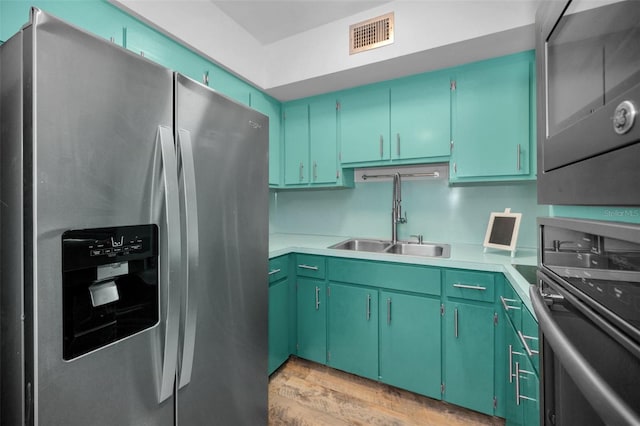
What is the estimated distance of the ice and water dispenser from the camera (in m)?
0.64

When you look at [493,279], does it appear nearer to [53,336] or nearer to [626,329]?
[626,329]

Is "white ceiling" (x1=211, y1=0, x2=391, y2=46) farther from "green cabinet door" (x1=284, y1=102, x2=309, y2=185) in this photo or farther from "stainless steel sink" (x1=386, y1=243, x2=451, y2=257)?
"stainless steel sink" (x1=386, y1=243, x2=451, y2=257)

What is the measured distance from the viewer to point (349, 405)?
5.41 feet

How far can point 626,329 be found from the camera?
309mm

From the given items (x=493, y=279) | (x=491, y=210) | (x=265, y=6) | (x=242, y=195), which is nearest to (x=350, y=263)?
(x=493, y=279)

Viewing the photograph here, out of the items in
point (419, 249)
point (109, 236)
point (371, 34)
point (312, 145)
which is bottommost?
point (419, 249)

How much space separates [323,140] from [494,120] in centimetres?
124

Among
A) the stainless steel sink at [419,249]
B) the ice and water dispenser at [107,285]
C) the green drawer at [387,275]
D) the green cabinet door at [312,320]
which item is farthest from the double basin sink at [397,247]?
the ice and water dispenser at [107,285]

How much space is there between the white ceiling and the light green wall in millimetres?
1299

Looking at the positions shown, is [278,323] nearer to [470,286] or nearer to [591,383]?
[470,286]

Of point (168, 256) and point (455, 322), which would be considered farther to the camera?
point (455, 322)

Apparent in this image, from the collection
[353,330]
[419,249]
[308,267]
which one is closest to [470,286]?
[419,249]

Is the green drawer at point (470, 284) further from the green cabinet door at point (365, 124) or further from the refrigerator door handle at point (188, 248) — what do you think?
the refrigerator door handle at point (188, 248)

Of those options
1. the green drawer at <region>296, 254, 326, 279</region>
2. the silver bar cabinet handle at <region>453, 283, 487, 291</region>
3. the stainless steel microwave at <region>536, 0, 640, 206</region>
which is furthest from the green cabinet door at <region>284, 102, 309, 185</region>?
the stainless steel microwave at <region>536, 0, 640, 206</region>
